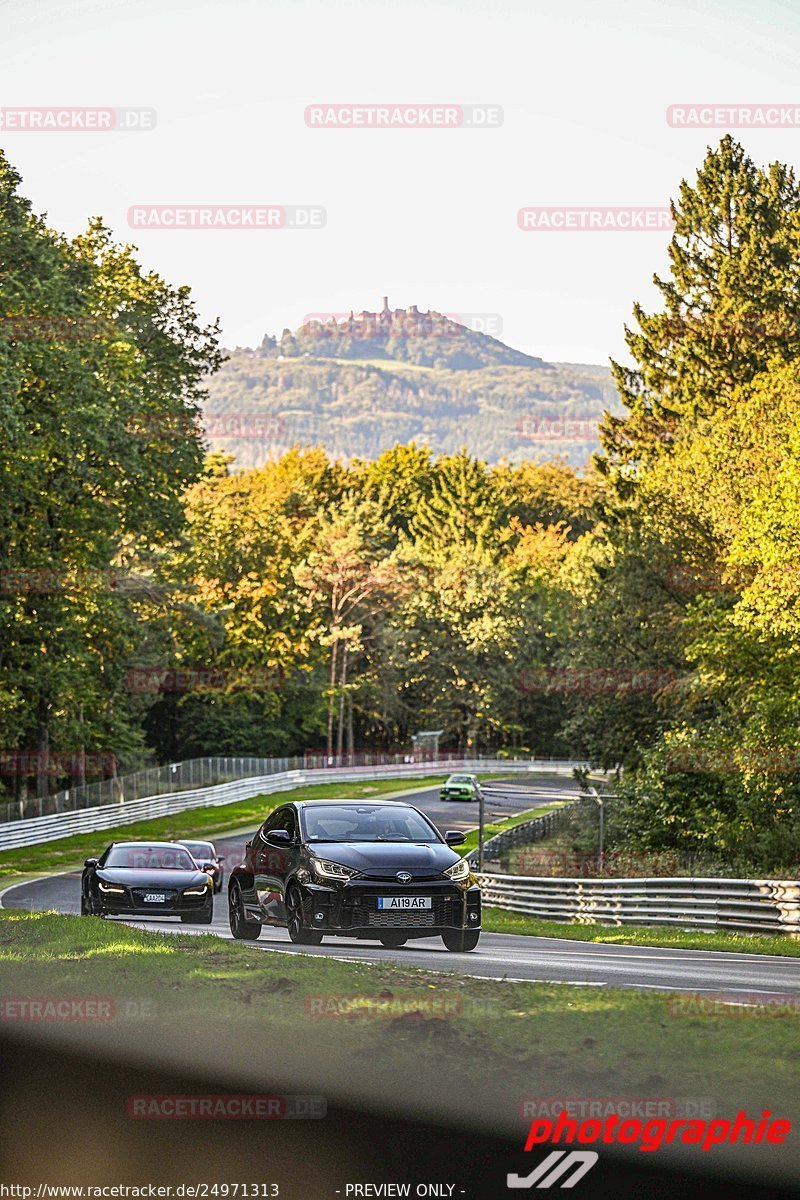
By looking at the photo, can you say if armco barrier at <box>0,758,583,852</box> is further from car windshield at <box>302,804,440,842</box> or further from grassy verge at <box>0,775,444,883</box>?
car windshield at <box>302,804,440,842</box>

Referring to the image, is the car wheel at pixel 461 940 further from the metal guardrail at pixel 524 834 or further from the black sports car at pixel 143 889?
the metal guardrail at pixel 524 834

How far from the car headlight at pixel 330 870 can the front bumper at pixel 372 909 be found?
92 mm

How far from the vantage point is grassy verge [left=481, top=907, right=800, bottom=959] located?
22.1 metres

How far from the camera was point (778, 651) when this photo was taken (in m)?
34.1

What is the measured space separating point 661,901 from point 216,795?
45.6 metres

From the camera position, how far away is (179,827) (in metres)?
62.0

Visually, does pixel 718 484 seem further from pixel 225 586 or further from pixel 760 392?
pixel 225 586

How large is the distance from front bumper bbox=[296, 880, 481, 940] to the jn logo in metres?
9.34

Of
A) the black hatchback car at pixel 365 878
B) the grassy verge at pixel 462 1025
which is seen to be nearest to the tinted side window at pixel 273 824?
the black hatchback car at pixel 365 878

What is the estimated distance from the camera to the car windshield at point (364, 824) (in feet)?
55.9

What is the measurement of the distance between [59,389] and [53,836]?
19250mm

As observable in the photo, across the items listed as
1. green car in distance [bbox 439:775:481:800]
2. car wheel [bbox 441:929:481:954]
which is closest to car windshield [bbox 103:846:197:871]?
car wheel [bbox 441:929:481:954]

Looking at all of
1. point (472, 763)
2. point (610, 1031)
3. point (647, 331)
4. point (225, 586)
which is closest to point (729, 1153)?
point (610, 1031)

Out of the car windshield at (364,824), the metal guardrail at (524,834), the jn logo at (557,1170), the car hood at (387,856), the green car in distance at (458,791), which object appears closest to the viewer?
the jn logo at (557,1170)
